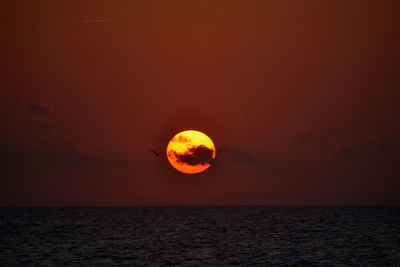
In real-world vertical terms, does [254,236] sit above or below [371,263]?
above

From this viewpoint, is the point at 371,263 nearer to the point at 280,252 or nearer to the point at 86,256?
the point at 280,252

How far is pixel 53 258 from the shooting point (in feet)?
169

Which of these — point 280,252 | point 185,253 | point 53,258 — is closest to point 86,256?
point 53,258

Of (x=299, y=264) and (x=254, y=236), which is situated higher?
(x=254, y=236)

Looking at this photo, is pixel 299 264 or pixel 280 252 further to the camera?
pixel 280 252

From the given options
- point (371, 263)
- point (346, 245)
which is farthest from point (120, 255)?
point (346, 245)

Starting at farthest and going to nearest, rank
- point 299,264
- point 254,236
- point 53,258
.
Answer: point 254,236, point 53,258, point 299,264

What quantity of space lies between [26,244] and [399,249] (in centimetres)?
4187

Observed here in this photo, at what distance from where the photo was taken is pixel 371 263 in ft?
162

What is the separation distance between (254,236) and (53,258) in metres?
33.6

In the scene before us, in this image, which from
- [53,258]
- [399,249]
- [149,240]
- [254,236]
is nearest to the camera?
[53,258]

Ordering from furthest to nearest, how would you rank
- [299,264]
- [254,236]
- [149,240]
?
[254,236]
[149,240]
[299,264]

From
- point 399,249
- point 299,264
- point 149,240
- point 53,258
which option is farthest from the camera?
point 149,240

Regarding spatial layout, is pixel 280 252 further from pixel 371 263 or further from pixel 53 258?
pixel 53 258
